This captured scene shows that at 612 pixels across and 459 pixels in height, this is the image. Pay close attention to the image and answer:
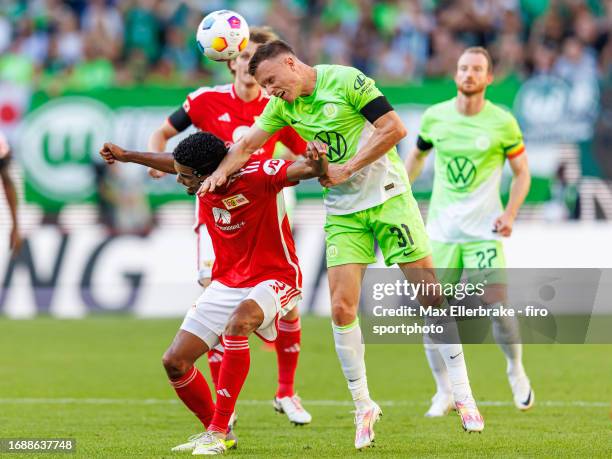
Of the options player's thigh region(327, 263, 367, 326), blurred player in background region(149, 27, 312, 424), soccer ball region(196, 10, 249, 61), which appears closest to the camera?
player's thigh region(327, 263, 367, 326)

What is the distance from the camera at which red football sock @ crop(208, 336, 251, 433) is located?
302 inches

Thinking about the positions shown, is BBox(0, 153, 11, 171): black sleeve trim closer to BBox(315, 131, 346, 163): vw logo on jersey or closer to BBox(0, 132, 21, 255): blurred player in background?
BBox(0, 132, 21, 255): blurred player in background

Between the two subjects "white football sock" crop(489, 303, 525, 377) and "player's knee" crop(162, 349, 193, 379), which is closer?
"player's knee" crop(162, 349, 193, 379)

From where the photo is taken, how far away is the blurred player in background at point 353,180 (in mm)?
7898

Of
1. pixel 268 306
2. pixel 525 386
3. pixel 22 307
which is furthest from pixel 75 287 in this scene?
pixel 268 306

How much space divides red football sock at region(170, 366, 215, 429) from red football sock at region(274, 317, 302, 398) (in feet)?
5.18

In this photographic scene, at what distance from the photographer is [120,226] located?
18.2 m

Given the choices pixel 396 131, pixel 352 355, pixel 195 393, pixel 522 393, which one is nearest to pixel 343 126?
pixel 396 131

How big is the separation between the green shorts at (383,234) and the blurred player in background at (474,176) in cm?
182

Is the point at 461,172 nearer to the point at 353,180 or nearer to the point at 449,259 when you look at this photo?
the point at 449,259

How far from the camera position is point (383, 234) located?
27.3 feet

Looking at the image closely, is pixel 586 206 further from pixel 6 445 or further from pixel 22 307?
pixel 6 445

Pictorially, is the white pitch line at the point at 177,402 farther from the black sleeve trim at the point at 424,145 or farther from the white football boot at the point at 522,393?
the black sleeve trim at the point at 424,145

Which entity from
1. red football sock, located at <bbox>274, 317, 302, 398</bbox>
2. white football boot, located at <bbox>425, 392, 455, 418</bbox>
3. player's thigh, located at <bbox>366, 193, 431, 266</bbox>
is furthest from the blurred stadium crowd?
player's thigh, located at <bbox>366, 193, 431, 266</bbox>
